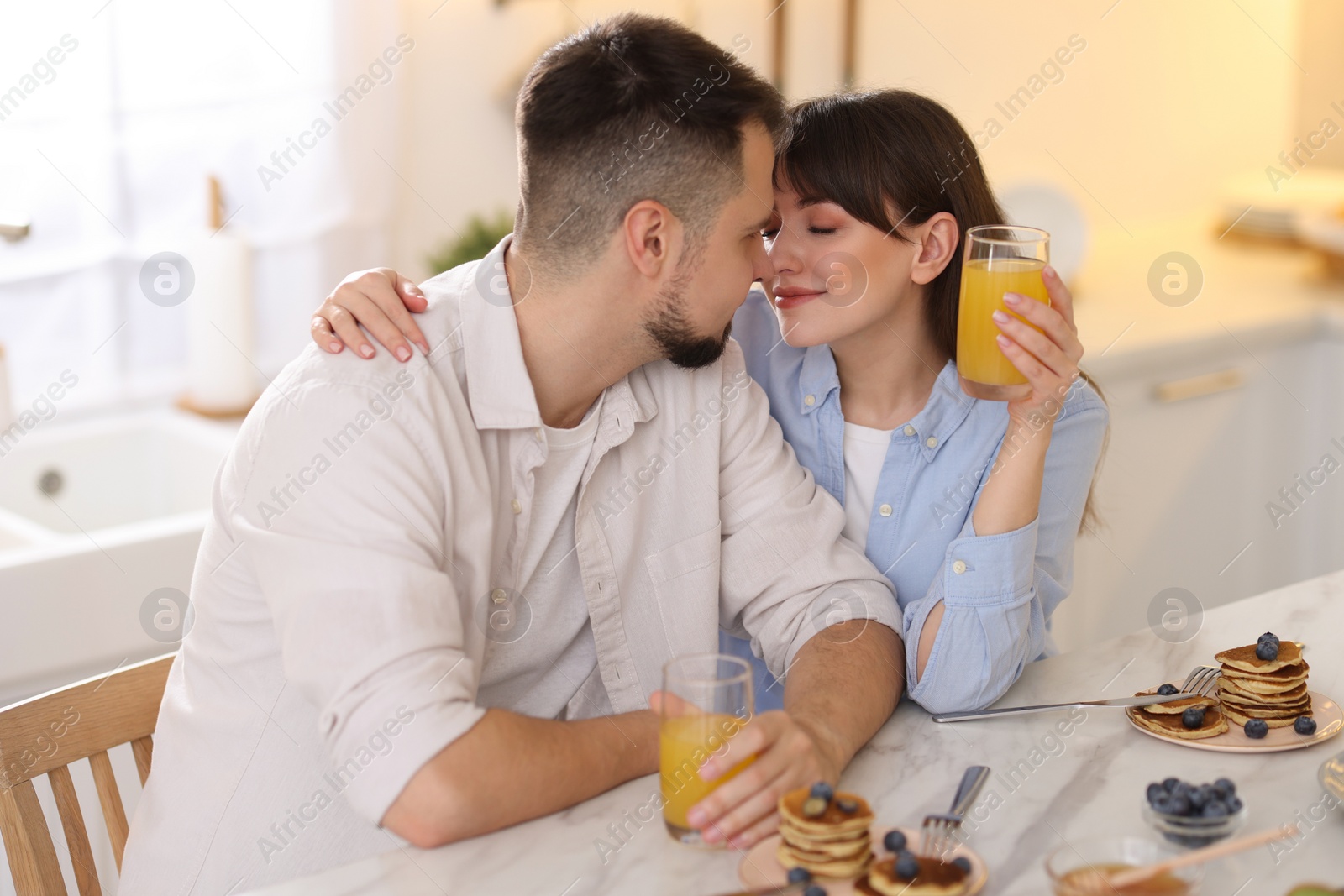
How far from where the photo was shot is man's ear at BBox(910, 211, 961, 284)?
1512 mm

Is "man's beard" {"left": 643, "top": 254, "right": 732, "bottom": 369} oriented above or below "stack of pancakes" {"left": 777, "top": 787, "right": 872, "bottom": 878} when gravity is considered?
above

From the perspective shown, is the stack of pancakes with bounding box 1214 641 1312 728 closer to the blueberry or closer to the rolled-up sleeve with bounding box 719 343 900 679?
the rolled-up sleeve with bounding box 719 343 900 679

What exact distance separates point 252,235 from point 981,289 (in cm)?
141

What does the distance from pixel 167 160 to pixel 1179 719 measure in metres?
1.79

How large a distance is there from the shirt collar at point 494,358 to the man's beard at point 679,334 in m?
0.15

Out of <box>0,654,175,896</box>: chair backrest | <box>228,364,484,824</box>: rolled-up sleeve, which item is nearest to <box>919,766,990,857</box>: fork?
<box>228,364,484,824</box>: rolled-up sleeve

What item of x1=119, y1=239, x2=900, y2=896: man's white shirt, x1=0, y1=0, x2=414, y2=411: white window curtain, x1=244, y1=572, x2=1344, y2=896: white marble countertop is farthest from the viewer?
x1=0, y1=0, x2=414, y2=411: white window curtain

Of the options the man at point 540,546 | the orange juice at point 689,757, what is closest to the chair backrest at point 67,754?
the man at point 540,546

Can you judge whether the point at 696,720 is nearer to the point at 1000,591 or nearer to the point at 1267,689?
the point at 1000,591

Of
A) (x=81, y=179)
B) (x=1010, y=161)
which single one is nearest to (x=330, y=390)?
(x=81, y=179)

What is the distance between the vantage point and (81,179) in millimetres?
2088

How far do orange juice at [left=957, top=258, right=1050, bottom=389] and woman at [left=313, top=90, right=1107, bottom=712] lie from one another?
0.8 inches

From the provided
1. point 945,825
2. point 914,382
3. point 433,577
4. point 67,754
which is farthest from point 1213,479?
point 67,754

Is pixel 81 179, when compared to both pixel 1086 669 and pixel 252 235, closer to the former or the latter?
pixel 252 235
